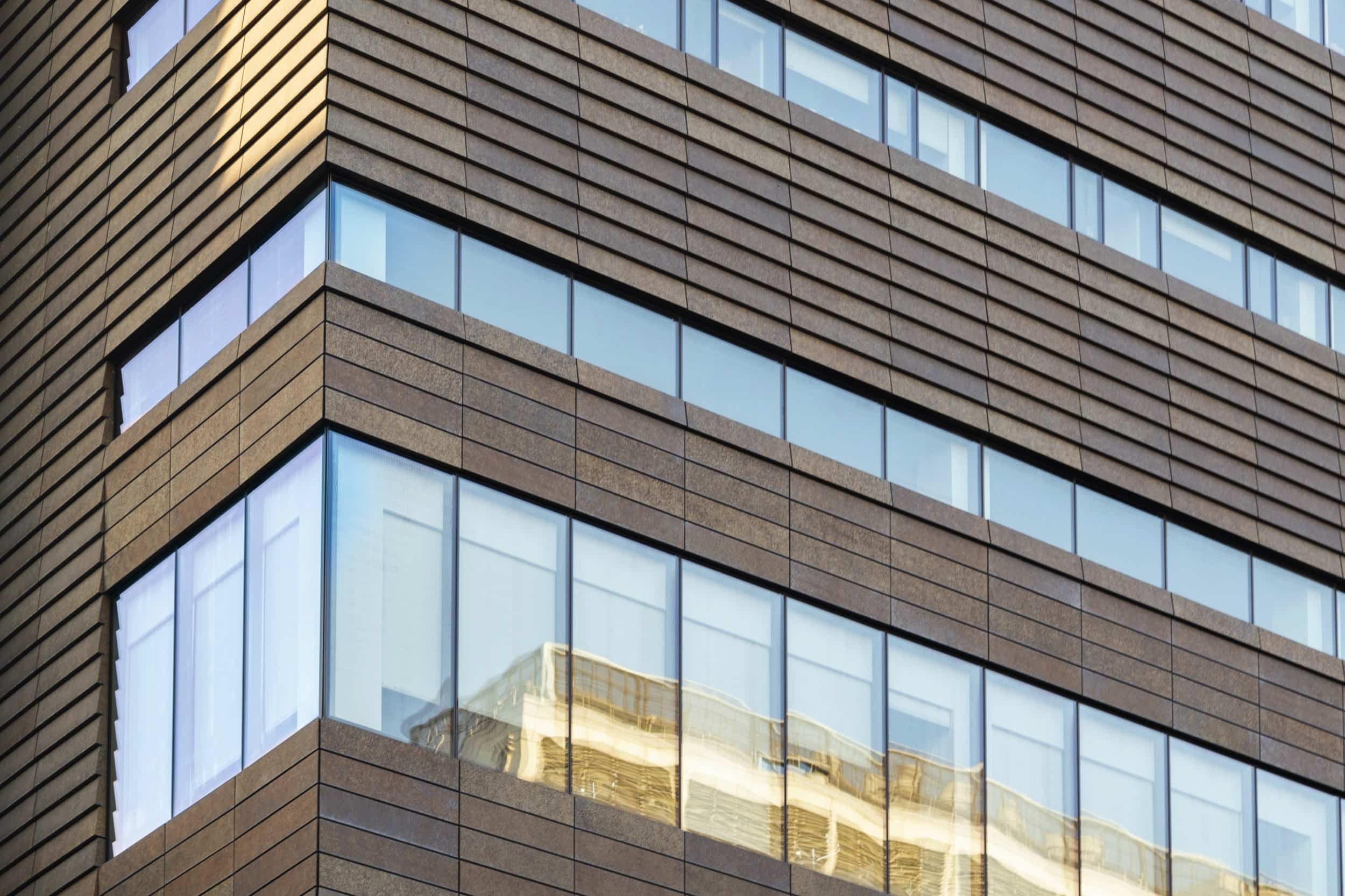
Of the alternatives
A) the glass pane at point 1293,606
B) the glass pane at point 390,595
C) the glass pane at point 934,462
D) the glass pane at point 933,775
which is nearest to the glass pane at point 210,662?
the glass pane at point 390,595

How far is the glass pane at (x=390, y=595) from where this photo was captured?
26.5 meters

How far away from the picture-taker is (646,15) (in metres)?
31.6

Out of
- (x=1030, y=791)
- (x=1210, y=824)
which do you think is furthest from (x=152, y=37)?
(x=1210, y=824)

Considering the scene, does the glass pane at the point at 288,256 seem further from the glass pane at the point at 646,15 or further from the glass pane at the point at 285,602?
the glass pane at the point at 646,15

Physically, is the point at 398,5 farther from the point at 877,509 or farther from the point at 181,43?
the point at 877,509

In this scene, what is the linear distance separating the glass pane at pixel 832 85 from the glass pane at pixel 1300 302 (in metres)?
7.45

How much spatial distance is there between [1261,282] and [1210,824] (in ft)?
26.9

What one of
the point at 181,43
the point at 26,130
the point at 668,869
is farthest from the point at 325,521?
the point at 26,130

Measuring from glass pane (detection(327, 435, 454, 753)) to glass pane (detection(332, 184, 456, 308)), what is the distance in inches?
83.8

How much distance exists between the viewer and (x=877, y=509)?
31.4 m

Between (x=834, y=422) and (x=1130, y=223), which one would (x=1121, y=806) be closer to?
(x=834, y=422)

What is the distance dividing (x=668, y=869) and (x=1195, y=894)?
337 inches

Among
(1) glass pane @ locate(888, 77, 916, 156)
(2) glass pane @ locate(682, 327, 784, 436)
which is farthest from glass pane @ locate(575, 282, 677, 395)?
(1) glass pane @ locate(888, 77, 916, 156)

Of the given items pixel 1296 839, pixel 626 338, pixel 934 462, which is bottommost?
pixel 1296 839
